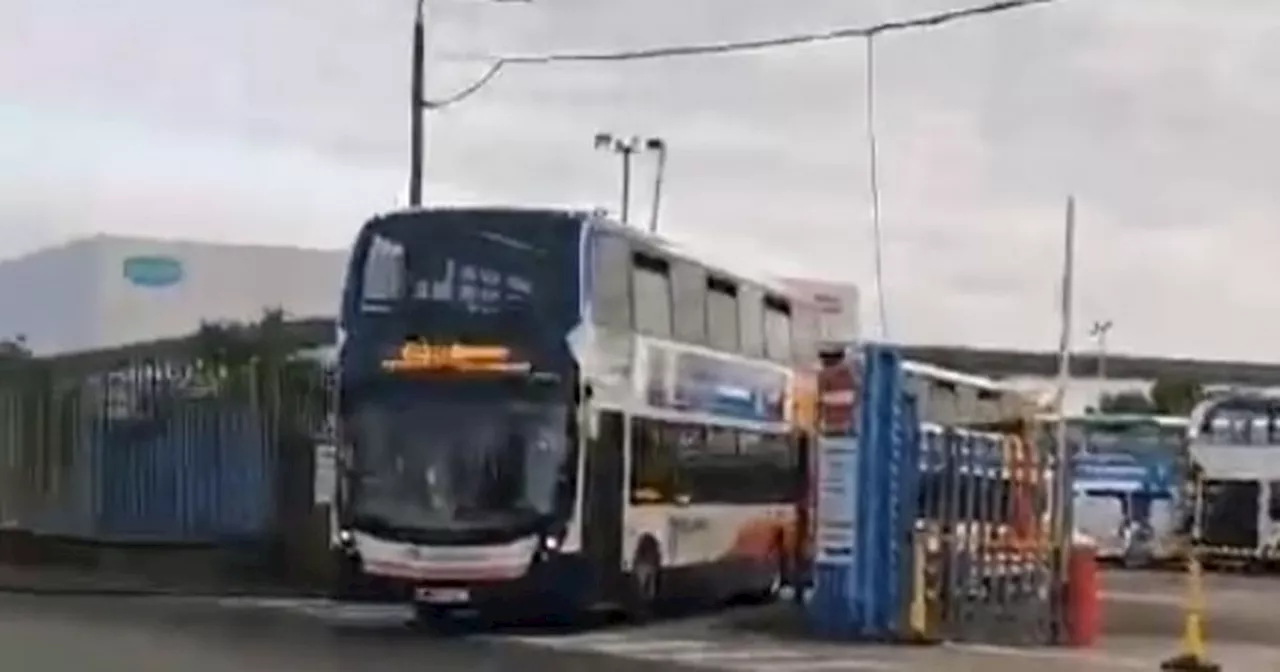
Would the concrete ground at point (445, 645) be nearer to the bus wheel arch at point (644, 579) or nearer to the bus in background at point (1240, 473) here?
the bus wheel arch at point (644, 579)

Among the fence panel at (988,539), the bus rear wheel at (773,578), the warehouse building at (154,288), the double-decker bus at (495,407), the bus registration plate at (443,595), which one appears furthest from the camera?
the warehouse building at (154,288)

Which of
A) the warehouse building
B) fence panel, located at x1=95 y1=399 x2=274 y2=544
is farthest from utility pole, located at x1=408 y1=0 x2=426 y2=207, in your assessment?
the warehouse building

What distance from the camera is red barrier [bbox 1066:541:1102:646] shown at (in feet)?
101

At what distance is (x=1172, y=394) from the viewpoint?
4508 inches

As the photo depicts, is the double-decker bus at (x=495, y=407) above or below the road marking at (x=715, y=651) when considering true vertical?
above

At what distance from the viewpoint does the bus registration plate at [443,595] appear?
91.6 ft

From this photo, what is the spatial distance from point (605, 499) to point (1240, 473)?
34141 millimetres

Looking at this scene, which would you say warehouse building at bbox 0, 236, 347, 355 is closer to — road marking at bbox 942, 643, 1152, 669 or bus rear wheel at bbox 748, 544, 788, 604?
bus rear wheel at bbox 748, 544, 788, 604

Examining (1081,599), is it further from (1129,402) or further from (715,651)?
(1129,402)

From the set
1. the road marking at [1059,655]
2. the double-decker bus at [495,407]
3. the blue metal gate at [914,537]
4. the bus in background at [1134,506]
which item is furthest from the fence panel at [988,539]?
the bus in background at [1134,506]

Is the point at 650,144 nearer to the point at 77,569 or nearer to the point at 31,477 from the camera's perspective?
the point at 31,477

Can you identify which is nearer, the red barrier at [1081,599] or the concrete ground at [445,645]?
the concrete ground at [445,645]

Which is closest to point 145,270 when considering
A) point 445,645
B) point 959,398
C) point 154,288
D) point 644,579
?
point 154,288

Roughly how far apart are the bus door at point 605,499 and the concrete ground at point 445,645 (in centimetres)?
79
